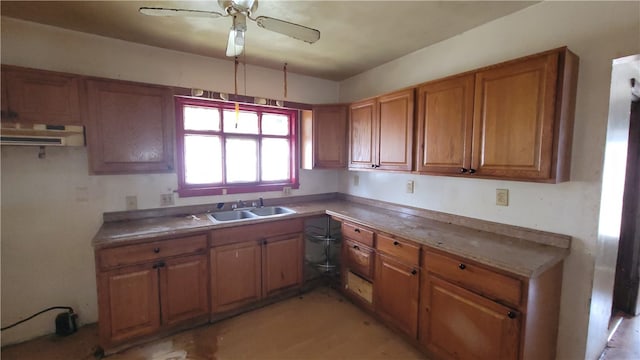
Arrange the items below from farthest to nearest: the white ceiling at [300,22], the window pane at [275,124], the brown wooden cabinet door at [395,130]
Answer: the window pane at [275,124], the brown wooden cabinet door at [395,130], the white ceiling at [300,22]

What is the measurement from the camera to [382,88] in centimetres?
312

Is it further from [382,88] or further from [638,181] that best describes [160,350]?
[638,181]

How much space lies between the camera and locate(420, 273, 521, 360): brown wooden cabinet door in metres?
1.61

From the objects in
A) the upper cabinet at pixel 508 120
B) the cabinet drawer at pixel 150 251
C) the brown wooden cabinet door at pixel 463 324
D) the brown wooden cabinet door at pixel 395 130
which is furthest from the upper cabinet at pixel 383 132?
the cabinet drawer at pixel 150 251

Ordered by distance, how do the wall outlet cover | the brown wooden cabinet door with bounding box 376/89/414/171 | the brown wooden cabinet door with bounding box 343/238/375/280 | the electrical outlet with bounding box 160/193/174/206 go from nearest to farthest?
the brown wooden cabinet door with bounding box 376/89/414/171 < the brown wooden cabinet door with bounding box 343/238/375/280 < the electrical outlet with bounding box 160/193/174/206 < the wall outlet cover

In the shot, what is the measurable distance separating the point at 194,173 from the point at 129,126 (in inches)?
30.7

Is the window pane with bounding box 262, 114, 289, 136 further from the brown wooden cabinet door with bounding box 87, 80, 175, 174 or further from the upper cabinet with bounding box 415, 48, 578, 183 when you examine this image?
the upper cabinet with bounding box 415, 48, 578, 183

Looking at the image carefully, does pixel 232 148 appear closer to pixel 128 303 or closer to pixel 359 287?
pixel 128 303

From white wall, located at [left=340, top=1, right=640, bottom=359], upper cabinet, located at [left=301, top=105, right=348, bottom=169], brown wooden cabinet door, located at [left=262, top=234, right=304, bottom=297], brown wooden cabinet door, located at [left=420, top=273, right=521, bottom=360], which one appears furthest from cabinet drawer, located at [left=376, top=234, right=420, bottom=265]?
upper cabinet, located at [left=301, top=105, right=348, bottom=169]

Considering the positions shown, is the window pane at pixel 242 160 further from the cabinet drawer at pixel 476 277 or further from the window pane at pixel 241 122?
the cabinet drawer at pixel 476 277

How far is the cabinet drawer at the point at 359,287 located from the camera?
2.61 metres

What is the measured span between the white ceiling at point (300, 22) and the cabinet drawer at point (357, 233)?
1.68 metres

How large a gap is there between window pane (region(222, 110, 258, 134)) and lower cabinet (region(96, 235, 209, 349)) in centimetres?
126

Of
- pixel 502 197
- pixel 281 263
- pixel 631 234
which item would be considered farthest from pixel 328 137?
pixel 631 234
